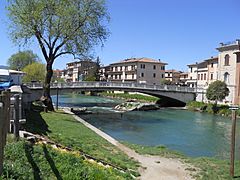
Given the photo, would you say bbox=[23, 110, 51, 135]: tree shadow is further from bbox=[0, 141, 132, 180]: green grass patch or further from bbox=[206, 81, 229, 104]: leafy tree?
bbox=[206, 81, 229, 104]: leafy tree

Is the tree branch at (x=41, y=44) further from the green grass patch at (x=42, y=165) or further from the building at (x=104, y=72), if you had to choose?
the building at (x=104, y=72)

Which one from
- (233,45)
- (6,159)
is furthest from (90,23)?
(233,45)

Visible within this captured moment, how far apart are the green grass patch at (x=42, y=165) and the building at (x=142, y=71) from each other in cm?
8825

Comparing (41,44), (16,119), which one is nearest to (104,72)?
(41,44)

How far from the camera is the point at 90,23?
1117 inches

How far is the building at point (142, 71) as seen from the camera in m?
98.5

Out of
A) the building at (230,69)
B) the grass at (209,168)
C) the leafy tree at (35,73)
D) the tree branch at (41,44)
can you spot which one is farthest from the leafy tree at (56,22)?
the leafy tree at (35,73)

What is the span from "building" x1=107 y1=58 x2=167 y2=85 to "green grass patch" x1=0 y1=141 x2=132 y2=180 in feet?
290

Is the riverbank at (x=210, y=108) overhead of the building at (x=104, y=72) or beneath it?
beneath

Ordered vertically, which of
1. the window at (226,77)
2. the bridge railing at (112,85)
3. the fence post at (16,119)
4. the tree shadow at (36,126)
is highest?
the window at (226,77)

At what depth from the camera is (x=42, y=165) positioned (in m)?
7.57

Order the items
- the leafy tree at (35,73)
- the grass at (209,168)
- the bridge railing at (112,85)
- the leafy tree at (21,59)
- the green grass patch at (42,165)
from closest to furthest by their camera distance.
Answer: the green grass patch at (42,165) → the grass at (209,168) → the bridge railing at (112,85) → the leafy tree at (35,73) → the leafy tree at (21,59)

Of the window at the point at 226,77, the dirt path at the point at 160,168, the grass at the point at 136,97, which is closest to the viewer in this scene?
the dirt path at the point at 160,168

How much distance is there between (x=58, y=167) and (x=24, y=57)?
8800 cm
